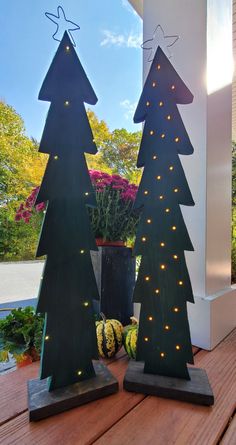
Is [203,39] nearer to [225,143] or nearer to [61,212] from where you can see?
[225,143]

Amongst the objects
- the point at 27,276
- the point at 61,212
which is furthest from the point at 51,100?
the point at 27,276

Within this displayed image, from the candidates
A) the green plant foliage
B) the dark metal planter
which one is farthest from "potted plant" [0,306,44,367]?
the dark metal planter

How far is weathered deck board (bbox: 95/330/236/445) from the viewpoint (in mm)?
569

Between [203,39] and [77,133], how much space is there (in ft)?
2.72

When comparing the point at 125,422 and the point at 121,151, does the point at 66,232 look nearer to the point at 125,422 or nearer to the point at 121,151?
the point at 125,422

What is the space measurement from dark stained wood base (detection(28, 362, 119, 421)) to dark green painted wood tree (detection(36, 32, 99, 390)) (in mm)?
22

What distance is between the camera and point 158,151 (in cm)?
81

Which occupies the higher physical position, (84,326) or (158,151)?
(158,151)

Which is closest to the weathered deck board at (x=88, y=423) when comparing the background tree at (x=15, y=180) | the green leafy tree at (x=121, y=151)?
the background tree at (x=15, y=180)

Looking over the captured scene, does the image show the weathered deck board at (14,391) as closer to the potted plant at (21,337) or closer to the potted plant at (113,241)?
the potted plant at (21,337)

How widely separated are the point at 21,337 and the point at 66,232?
1.72ft

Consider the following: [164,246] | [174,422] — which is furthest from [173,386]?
[164,246]

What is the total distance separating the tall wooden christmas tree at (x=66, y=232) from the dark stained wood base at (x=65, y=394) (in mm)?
15

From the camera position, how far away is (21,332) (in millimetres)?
962
